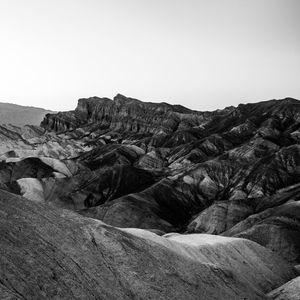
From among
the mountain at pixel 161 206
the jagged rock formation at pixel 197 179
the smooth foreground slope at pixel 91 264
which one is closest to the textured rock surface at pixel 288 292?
the mountain at pixel 161 206

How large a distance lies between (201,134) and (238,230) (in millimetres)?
93946

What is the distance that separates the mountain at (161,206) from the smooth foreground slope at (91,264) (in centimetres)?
9

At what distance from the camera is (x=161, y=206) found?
300 feet

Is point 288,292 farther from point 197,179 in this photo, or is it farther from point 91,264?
point 197,179

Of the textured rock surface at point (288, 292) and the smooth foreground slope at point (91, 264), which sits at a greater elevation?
the smooth foreground slope at point (91, 264)

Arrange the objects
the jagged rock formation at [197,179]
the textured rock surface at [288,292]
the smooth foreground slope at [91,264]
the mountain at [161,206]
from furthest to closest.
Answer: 1. the jagged rock formation at [197,179]
2. the textured rock surface at [288,292]
3. the mountain at [161,206]
4. the smooth foreground slope at [91,264]

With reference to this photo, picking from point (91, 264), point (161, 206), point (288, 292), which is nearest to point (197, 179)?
point (161, 206)

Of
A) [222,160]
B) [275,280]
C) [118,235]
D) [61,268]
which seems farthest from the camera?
[222,160]

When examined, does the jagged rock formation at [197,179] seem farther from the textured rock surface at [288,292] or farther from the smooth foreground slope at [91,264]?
the smooth foreground slope at [91,264]

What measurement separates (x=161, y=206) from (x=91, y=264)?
212 ft

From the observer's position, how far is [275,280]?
44219 mm

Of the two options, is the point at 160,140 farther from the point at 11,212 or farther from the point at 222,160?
the point at 11,212

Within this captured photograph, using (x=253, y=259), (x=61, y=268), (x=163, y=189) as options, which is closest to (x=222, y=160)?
(x=163, y=189)

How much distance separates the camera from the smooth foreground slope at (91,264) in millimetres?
22516
